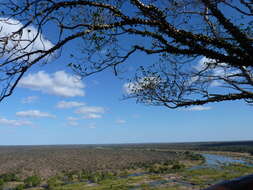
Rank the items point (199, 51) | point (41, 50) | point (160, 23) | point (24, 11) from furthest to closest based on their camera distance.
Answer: point (199, 51) → point (160, 23) → point (41, 50) → point (24, 11)

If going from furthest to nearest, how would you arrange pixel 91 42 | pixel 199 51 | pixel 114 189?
pixel 114 189
pixel 91 42
pixel 199 51

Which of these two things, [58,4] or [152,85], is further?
[152,85]

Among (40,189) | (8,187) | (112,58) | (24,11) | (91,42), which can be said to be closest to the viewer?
(24,11)

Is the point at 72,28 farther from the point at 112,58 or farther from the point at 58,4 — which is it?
the point at 112,58

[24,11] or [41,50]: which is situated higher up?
[24,11]

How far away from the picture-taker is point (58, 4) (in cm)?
473

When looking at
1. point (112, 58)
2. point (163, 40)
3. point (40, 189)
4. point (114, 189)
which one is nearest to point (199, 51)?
point (163, 40)

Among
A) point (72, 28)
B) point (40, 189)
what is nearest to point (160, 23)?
point (72, 28)

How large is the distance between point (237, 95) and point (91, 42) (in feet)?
16.9

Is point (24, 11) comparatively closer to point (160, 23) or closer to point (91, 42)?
point (91, 42)

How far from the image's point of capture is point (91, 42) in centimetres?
650

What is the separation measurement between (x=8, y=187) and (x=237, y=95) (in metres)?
28.0

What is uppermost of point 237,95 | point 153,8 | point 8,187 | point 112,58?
point 153,8

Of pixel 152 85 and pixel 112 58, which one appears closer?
pixel 112 58
